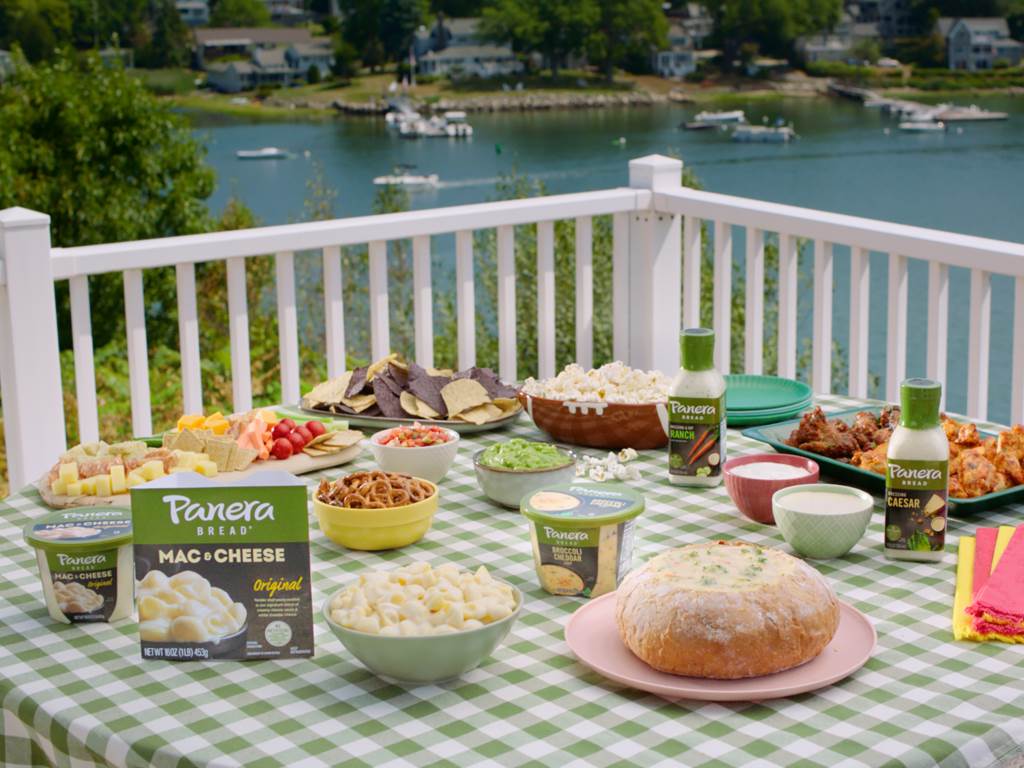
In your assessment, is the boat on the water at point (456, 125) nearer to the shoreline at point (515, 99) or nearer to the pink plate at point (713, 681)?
the shoreline at point (515, 99)

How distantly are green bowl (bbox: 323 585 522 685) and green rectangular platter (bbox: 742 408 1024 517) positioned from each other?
2.18 ft

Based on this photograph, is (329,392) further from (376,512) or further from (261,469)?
(376,512)

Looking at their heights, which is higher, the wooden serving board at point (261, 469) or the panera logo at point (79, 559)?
the panera logo at point (79, 559)

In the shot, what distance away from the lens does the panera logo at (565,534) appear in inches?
56.9

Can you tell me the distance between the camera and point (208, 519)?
51.1 inches

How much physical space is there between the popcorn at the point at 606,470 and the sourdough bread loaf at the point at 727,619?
1.77 ft

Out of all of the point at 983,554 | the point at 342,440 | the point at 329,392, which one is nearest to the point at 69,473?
the point at 342,440

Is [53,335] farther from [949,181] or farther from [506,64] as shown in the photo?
[949,181]

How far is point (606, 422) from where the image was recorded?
198 cm

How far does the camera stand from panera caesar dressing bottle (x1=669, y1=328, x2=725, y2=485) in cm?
176

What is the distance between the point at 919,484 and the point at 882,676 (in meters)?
0.32

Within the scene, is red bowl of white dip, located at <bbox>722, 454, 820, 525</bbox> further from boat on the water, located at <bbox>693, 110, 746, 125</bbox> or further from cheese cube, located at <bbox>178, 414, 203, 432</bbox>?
boat on the water, located at <bbox>693, 110, 746, 125</bbox>

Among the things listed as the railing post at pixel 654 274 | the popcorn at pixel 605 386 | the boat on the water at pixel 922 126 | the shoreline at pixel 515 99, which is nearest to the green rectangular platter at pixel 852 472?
the popcorn at pixel 605 386

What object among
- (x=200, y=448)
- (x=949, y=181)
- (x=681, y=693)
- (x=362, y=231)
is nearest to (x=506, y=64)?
(x=949, y=181)
